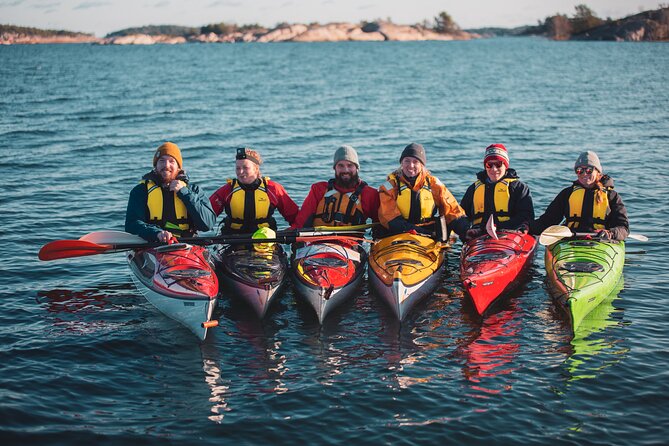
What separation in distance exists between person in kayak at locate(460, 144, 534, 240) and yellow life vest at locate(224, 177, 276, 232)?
280 cm

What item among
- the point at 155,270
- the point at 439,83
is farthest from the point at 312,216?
the point at 439,83

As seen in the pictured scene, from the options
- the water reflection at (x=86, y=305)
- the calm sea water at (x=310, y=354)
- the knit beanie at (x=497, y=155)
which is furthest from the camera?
the knit beanie at (x=497, y=155)

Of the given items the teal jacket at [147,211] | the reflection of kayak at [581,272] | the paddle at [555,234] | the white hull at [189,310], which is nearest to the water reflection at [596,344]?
the reflection of kayak at [581,272]

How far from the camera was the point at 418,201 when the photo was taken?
9594mm

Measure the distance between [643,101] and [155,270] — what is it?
84.9 feet

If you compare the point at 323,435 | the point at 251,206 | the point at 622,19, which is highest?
the point at 622,19

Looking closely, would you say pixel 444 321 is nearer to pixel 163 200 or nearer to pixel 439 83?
pixel 163 200

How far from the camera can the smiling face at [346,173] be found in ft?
31.4

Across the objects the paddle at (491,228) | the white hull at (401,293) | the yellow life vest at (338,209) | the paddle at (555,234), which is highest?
the yellow life vest at (338,209)

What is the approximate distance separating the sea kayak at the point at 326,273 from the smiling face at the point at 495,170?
210cm

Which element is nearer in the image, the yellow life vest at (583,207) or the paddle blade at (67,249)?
the paddle blade at (67,249)

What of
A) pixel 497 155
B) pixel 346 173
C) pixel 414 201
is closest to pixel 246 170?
pixel 346 173

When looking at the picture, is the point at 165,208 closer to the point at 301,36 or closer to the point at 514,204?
the point at 514,204

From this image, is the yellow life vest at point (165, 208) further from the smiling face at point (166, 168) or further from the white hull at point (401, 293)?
the white hull at point (401, 293)
